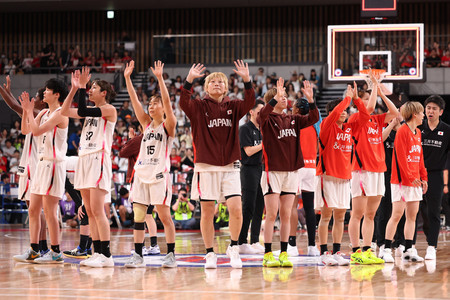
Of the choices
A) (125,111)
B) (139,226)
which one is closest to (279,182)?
(139,226)

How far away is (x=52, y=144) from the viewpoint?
26.8ft

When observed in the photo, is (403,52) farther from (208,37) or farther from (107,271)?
(107,271)

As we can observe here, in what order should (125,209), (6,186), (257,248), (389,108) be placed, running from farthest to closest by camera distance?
(6,186) < (125,209) < (257,248) < (389,108)

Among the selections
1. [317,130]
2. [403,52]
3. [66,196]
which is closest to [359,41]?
[403,52]

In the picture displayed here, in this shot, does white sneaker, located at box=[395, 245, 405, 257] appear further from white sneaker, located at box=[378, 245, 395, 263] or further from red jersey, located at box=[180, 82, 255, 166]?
red jersey, located at box=[180, 82, 255, 166]

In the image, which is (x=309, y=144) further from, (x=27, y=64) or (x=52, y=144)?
(x=27, y=64)

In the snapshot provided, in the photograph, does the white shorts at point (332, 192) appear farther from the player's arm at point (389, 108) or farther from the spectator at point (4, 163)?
the spectator at point (4, 163)

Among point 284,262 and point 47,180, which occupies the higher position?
point 47,180

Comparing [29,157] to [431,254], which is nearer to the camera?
[29,157]

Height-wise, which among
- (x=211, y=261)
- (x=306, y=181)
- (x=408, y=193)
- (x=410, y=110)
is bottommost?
(x=211, y=261)

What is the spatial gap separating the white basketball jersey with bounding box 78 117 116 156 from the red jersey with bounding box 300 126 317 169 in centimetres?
311

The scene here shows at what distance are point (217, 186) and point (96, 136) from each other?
1533 millimetres

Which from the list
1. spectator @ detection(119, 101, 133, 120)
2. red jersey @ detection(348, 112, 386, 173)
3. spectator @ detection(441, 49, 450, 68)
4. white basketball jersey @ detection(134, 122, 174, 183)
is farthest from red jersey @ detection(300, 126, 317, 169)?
spectator @ detection(441, 49, 450, 68)

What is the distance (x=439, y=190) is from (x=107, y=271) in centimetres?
452
